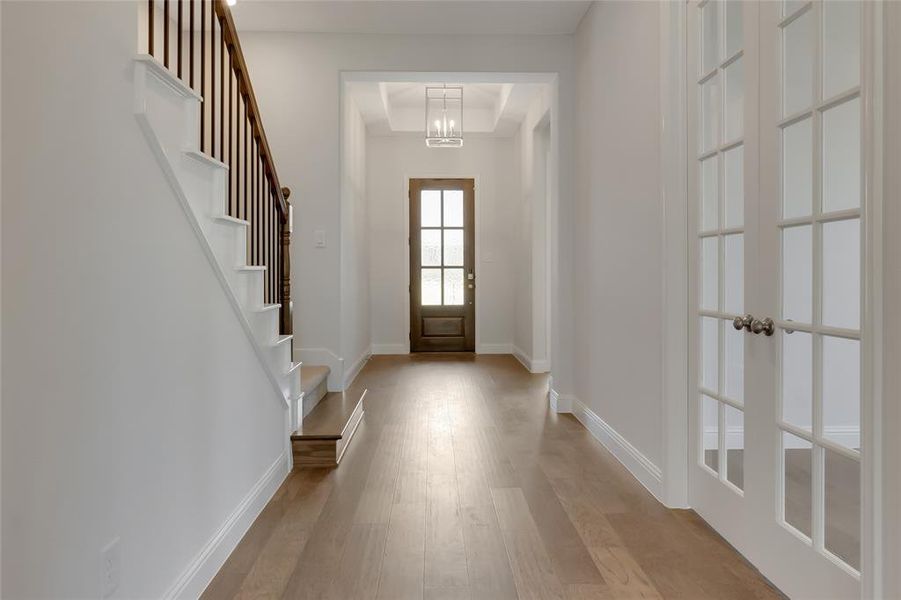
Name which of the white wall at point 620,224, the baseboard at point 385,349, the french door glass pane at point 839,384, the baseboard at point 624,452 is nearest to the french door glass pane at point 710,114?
the white wall at point 620,224

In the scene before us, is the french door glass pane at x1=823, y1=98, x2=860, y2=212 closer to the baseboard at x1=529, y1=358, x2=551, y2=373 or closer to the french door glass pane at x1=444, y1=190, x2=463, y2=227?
the baseboard at x1=529, y1=358, x2=551, y2=373

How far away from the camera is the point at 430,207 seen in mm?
7660

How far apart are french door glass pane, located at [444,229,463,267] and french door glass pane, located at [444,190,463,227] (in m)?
0.17

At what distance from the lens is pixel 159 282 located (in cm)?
158

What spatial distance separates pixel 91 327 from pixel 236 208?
1619mm

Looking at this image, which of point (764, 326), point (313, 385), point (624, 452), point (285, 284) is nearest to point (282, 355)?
point (285, 284)

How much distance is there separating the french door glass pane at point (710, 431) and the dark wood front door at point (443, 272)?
5.42 meters

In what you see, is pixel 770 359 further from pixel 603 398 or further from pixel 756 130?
pixel 603 398

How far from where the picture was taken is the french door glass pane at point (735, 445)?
2.05 metres

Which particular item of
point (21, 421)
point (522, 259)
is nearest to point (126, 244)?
point (21, 421)

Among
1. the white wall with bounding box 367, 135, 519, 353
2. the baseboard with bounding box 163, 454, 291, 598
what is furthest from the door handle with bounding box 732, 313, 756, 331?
the white wall with bounding box 367, 135, 519, 353

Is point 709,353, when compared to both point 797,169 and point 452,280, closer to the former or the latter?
point 797,169

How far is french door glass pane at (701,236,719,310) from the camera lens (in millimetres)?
2255

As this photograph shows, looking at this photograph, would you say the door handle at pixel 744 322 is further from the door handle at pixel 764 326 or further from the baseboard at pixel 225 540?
the baseboard at pixel 225 540
